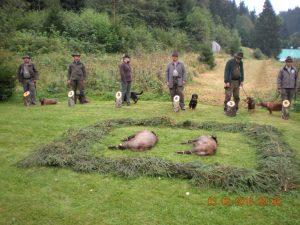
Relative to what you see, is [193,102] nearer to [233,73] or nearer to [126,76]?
[233,73]

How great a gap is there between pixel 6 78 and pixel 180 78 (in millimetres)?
6711

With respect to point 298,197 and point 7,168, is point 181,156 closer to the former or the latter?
point 298,197

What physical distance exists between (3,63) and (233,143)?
9917 mm

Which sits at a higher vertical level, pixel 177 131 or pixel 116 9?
pixel 116 9

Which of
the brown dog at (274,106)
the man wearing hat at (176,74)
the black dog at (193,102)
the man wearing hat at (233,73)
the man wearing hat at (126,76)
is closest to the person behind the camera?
the man wearing hat at (233,73)

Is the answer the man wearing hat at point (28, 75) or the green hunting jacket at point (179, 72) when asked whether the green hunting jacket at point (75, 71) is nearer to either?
the man wearing hat at point (28, 75)

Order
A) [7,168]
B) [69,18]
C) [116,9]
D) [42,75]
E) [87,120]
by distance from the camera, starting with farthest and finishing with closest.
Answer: [116,9] → [69,18] → [42,75] → [87,120] → [7,168]

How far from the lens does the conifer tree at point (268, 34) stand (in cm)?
7350

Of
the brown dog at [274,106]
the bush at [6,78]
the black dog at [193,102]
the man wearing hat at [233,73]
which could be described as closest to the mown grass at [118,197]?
the brown dog at [274,106]

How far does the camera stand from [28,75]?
43.9 feet

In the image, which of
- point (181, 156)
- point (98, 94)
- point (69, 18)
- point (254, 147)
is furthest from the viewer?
point (69, 18)

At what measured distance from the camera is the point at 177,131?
29.9 feet

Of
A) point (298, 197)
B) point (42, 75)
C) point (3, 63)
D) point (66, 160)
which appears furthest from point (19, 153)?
point (42, 75)

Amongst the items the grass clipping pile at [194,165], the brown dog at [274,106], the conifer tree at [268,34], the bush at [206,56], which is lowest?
the grass clipping pile at [194,165]
